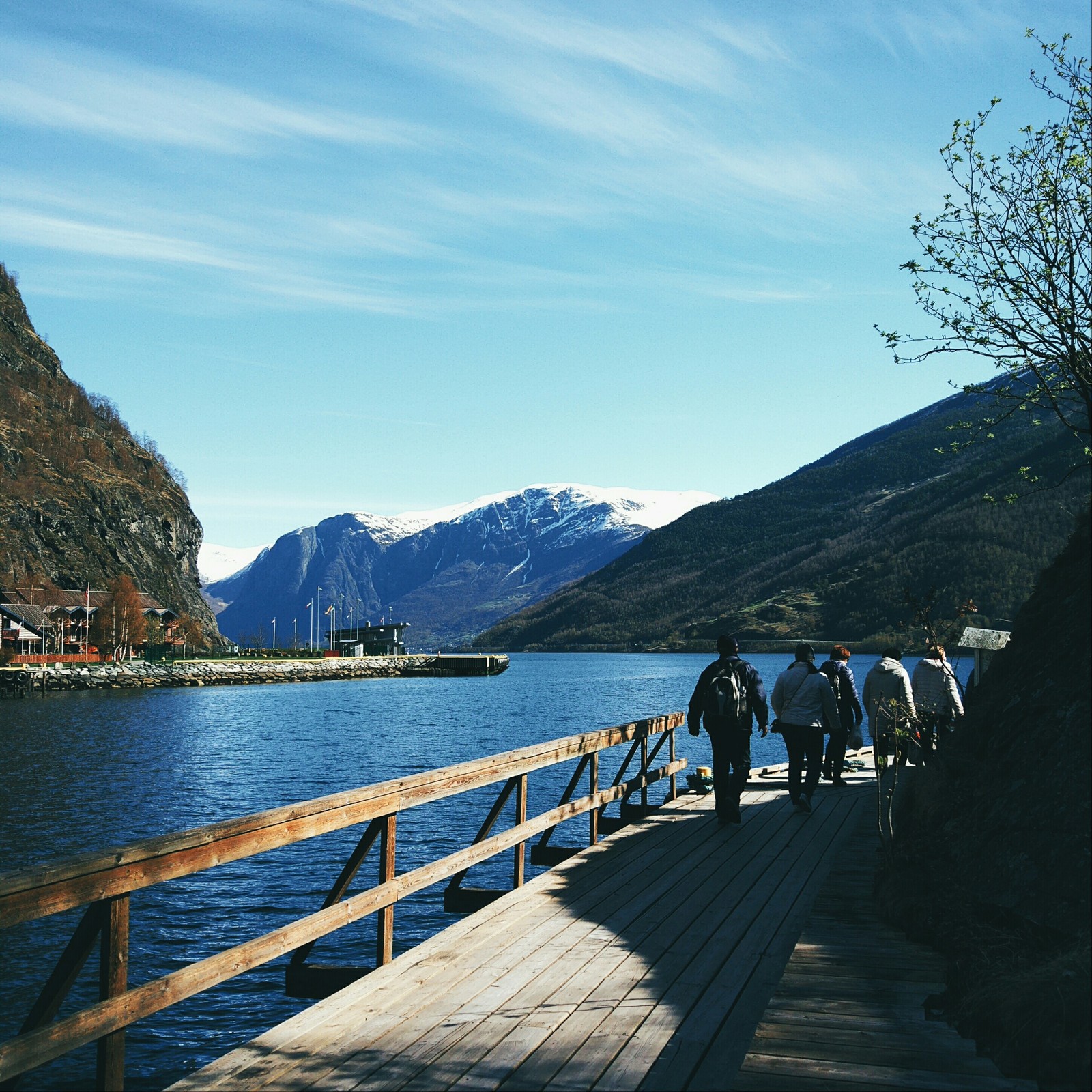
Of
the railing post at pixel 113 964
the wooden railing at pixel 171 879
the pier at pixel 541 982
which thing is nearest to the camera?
the wooden railing at pixel 171 879

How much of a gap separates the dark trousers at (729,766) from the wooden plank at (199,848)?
146 inches

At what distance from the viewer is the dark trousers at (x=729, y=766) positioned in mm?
11320

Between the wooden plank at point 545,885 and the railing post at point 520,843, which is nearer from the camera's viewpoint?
the wooden plank at point 545,885

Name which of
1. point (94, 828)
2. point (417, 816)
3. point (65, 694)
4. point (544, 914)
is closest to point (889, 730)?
point (544, 914)

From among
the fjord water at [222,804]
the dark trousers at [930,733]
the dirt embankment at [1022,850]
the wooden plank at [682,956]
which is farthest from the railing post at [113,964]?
the fjord water at [222,804]

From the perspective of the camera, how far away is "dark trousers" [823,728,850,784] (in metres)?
15.1

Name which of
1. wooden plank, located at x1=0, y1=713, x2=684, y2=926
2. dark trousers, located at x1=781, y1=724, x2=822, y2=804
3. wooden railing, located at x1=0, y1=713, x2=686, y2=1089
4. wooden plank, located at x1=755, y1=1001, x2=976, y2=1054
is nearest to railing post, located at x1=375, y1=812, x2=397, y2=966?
wooden railing, located at x1=0, y1=713, x2=686, y2=1089

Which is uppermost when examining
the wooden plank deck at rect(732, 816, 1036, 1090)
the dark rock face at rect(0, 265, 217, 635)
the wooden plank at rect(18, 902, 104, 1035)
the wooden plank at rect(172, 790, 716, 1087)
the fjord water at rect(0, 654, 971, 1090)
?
the dark rock face at rect(0, 265, 217, 635)

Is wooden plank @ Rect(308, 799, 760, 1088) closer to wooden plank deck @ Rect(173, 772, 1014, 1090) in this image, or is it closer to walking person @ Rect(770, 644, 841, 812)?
wooden plank deck @ Rect(173, 772, 1014, 1090)

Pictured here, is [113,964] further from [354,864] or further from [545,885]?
[545,885]

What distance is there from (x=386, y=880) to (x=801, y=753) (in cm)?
747

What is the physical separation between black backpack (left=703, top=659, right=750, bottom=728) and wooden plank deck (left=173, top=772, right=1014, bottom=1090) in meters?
2.06

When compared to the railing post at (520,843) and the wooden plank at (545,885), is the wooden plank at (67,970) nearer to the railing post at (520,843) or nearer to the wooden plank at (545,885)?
the wooden plank at (545,885)

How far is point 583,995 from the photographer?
230 inches
